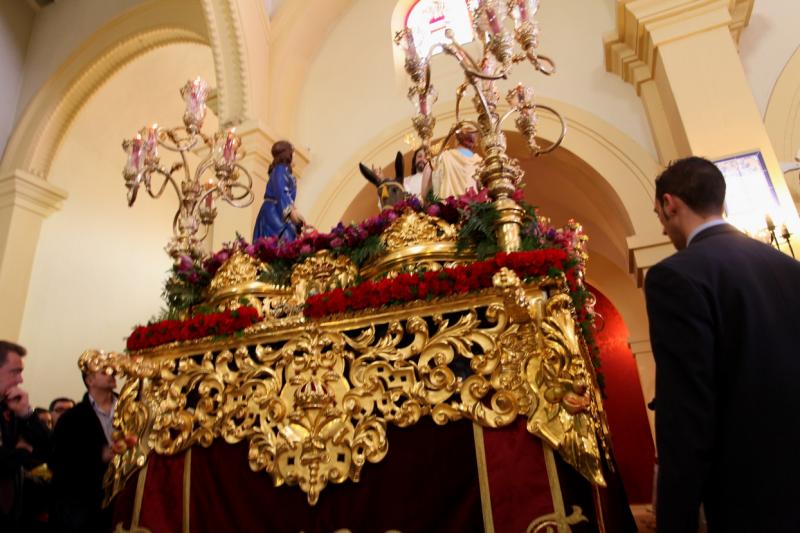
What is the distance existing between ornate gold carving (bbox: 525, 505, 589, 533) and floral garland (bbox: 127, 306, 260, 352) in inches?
58.7

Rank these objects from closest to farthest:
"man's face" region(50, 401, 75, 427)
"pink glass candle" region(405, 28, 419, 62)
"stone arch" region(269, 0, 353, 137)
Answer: "pink glass candle" region(405, 28, 419, 62) → "man's face" region(50, 401, 75, 427) → "stone arch" region(269, 0, 353, 137)

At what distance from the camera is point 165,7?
7562 mm

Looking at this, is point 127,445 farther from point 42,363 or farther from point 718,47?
point 42,363

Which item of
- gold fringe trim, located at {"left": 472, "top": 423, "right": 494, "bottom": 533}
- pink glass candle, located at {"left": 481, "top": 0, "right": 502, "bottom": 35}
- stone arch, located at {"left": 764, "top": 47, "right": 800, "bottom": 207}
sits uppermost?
stone arch, located at {"left": 764, "top": 47, "right": 800, "bottom": 207}

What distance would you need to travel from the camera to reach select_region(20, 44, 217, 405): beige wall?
7430 millimetres

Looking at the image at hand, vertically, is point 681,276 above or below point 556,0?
below

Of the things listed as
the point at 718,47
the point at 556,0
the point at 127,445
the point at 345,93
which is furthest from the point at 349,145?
the point at 127,445

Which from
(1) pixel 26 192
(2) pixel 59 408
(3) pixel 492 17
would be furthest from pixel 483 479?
(1) pixel 26 192

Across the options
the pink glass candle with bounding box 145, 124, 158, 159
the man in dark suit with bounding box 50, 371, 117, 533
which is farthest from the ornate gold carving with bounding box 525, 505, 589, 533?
the pink glass candle with bounding box 145, 124, 158, 159

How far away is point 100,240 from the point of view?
28.3 ft

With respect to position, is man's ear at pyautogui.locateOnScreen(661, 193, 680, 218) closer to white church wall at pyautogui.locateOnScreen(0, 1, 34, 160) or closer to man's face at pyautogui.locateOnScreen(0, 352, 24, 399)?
man's face at pyautogui.locateOnScreen(0, 352, 24, 399)

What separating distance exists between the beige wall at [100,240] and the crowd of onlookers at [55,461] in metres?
5.12

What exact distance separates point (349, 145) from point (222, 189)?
311 centimetres

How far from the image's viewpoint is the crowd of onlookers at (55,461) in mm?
2482
